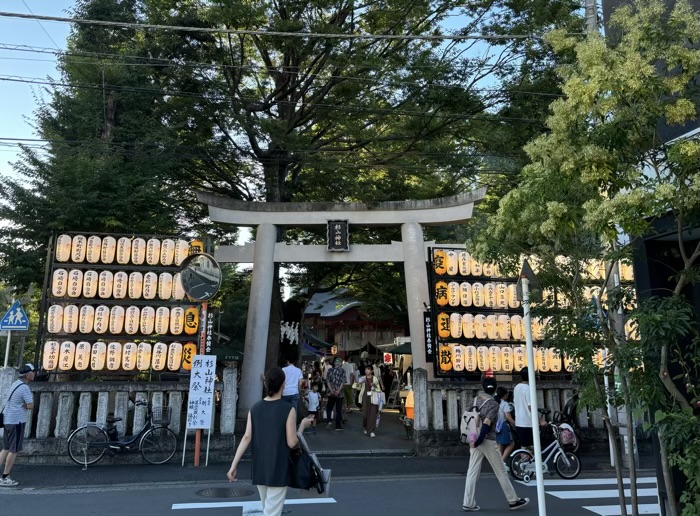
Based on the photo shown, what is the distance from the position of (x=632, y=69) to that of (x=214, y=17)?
12980 mm

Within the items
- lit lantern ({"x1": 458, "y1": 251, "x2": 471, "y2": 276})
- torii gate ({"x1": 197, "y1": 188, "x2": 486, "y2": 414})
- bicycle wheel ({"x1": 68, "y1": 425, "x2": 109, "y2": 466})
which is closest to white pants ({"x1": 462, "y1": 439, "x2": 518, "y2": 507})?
lit lantern ({"x1": 458, "y1": 251, "x2": 471, "y2": 276})

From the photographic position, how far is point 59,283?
12.6 meters

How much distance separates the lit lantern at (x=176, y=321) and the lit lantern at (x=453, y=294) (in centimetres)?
642

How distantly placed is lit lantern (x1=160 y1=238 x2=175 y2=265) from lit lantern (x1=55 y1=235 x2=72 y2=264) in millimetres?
2020

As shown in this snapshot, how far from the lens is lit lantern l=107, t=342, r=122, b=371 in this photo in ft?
41.4

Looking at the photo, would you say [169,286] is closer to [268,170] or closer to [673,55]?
[268,170]

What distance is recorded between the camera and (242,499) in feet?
28.6

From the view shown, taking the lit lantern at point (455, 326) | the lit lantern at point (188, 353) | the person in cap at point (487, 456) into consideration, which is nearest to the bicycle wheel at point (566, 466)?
the person in cap at point (487, 456)

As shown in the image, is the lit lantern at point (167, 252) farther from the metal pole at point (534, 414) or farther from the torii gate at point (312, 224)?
the metal pole at point (534, 414)

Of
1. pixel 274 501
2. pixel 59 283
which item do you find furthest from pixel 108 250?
pixel 274 501

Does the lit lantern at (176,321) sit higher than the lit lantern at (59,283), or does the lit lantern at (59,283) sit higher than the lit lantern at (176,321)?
the lit lantern at (59,283)

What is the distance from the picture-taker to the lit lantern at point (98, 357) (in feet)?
41.1

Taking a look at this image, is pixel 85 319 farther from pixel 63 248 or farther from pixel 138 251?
pixel 138 251

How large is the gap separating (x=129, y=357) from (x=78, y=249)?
108 inches
